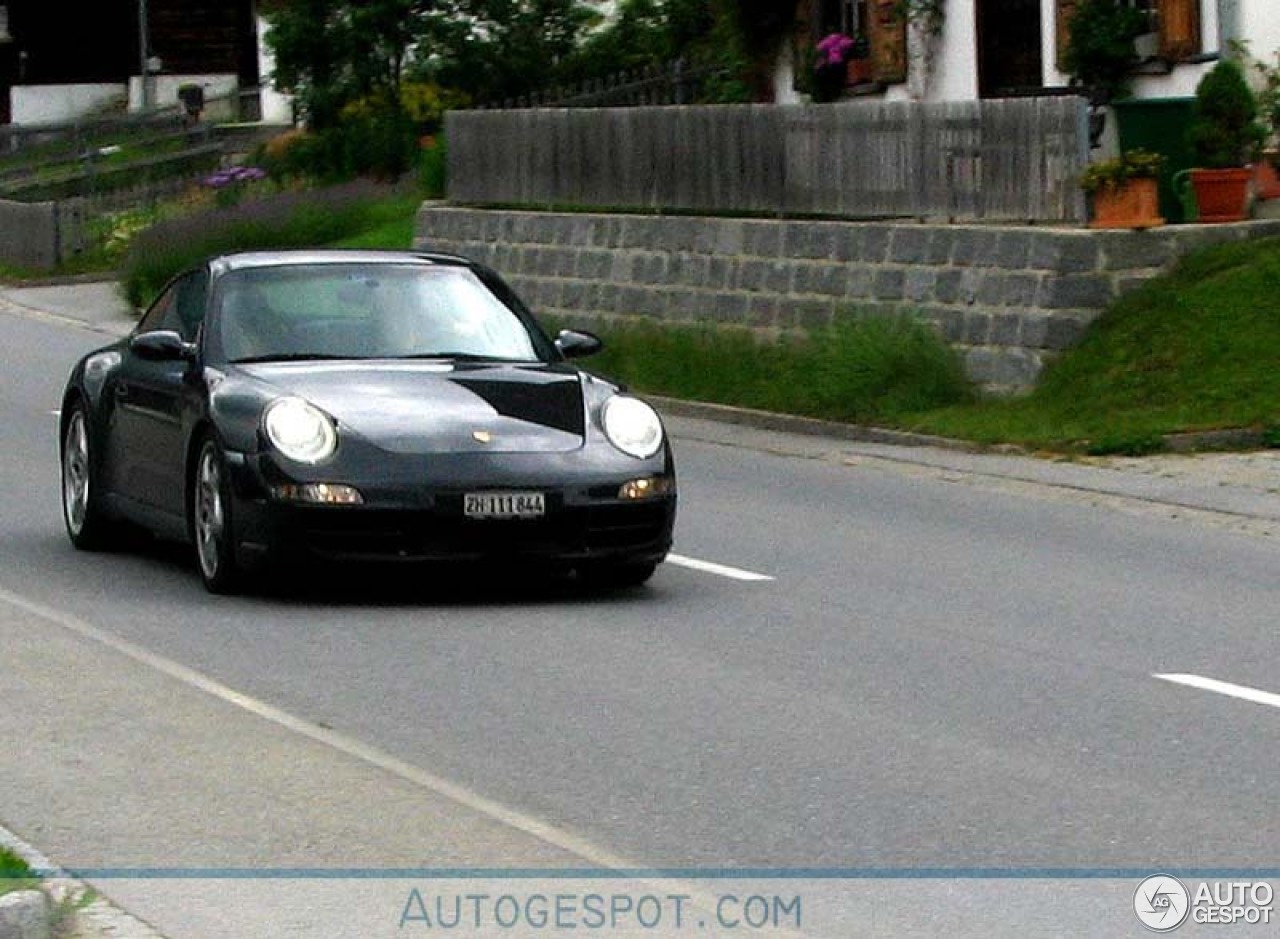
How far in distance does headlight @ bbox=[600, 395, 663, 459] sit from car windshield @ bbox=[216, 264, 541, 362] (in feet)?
2.84

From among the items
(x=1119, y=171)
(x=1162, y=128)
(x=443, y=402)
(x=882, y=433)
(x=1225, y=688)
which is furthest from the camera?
(x=1162, y=128)

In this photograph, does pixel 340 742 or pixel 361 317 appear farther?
pixel 361 317

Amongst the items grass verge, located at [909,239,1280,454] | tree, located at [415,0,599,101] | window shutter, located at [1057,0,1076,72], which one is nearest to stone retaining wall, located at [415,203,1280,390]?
grass verge, located at [909,239,1280,454]

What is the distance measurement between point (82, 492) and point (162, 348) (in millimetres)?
1733

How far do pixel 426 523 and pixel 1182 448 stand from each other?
7633mm

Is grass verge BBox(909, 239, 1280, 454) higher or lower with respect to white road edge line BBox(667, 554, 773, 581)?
higher

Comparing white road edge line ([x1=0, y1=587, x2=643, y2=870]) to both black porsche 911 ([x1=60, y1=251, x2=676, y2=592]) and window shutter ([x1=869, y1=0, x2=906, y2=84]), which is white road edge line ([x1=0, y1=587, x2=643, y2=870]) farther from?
window shutter ([x1=869, y1=0, x2=906, y2=84])

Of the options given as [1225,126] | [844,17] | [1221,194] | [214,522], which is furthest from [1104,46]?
[214,522]

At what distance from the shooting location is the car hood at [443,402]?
12.4 metres

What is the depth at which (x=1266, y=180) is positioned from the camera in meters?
23.6

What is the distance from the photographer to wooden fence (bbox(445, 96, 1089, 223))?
21953mm

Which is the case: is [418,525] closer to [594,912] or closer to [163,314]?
[163,314]

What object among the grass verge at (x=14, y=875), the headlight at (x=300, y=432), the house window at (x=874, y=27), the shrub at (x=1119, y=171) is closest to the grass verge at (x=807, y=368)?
the shrub at (x=1119, y=171)

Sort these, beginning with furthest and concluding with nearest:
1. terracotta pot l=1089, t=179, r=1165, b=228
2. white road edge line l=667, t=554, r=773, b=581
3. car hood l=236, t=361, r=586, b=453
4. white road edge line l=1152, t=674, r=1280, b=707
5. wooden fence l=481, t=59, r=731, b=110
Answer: wooden fence l=481, t=59, r=731, b=110, terracotta pot l=1089, t=179, r=1165, b=228, white road edge line l=667, t=554, r=773, b=581, car hood l=236, t=361, r=586, b=453, white road edge line l=1152, t=674, r=1280, b=707
